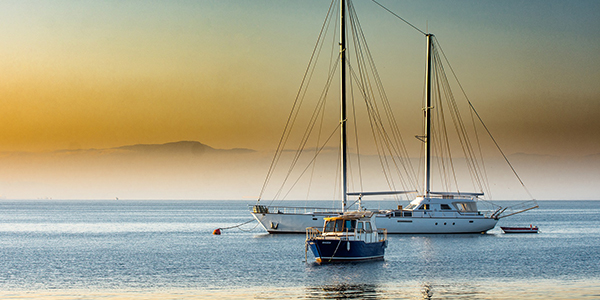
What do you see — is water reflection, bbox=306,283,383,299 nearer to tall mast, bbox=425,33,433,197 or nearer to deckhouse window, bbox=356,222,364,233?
deckhouse window, bbox=356,222,364,233

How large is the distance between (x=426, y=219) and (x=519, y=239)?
12759 mm

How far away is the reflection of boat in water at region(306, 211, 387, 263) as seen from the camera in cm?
4841

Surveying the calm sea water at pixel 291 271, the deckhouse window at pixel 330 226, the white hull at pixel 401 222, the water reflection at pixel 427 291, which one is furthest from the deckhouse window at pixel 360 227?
the white hull at pixel 401 222

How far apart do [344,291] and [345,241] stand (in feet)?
37.3

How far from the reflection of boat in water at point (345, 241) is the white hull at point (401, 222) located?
2454 centimetres

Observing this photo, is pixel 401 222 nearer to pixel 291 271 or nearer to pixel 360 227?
pixel 360 227

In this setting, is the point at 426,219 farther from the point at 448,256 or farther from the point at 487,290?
the point at 487,290

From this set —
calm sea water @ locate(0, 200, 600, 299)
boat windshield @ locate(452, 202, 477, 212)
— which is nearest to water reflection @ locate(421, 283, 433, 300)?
calm sea water @ locate(0, 200, 600, 299)

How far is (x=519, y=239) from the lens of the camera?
260ft

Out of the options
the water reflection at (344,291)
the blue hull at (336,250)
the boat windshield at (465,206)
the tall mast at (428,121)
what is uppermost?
the tall mast at (428,121)

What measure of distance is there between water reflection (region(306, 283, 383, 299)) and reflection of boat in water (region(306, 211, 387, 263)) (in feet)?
28.6

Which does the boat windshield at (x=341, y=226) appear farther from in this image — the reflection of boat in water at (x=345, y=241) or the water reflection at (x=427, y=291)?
the water reflection at (x=427, y=291)

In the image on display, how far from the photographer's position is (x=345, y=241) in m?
48.5

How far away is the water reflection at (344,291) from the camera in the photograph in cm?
3578
